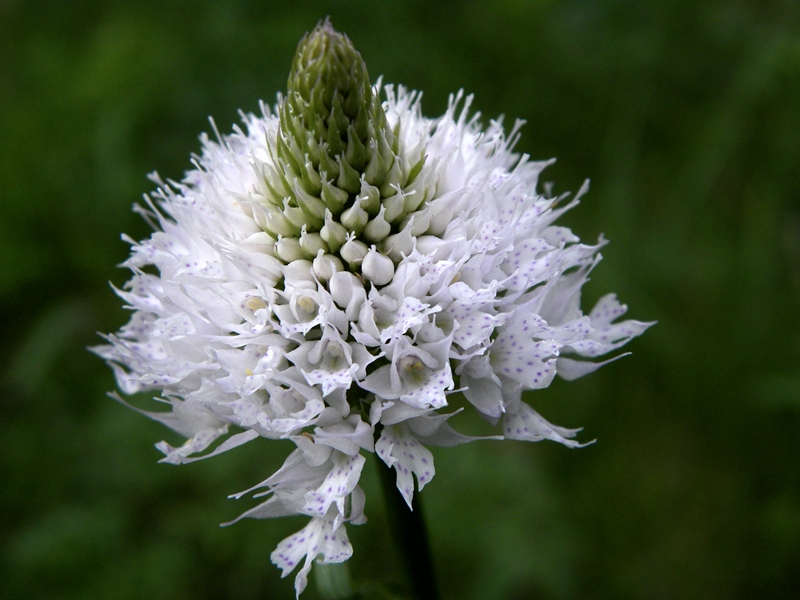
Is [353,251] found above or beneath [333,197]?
beneath

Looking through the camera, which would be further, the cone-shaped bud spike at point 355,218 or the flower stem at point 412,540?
the flower stem at point 412,540

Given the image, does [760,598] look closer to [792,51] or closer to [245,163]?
[792,51]

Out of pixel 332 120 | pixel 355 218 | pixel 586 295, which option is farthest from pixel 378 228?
pixel 586 295

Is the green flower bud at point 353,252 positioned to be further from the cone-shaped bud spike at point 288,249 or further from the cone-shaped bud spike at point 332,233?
the cone-shaped bud spike at point 288,249

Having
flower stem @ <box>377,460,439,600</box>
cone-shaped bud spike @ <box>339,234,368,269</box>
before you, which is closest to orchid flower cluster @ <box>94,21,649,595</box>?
cone-shaped bud spike @ <box>339,234,368,269</box>

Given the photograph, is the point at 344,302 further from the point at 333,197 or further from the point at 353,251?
the point at 333,197

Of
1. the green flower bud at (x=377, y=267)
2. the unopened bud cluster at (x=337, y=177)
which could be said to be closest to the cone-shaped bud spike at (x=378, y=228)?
the unopened bud cluster at (x=337, y=177)
